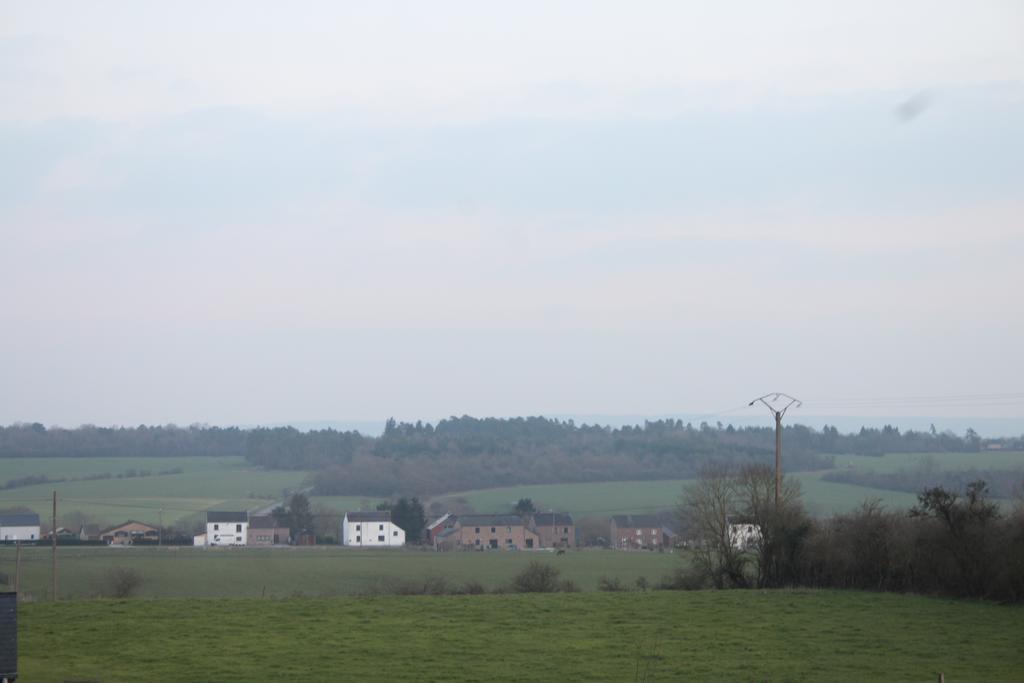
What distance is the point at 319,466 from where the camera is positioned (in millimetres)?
108062

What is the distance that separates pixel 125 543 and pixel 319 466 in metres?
42.9

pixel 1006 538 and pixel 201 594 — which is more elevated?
pixel 1006 538

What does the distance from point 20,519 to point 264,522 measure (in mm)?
14608

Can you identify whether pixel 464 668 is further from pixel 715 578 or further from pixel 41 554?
pixel 41 554

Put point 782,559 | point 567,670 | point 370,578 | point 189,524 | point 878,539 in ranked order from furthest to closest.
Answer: point 189,524 → point 370,578 → point 782,559 → point 878,539 → point 567,670

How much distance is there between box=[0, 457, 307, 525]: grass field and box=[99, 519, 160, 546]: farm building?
2.69 m

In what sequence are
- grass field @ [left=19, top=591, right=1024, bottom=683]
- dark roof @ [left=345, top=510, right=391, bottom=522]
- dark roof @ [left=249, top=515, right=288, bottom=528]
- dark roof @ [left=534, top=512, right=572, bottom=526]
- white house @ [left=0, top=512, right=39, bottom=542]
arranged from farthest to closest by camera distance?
dark roof @ [left=534, top=512, right=572, bottom=526] → dark roof @ [left=345, top=510, right=391, bottom=522] → dark roof @ [left=249, top=515, right=288, bottom=528] → white house @ [left=0, top=512, right=39, bottom=542] → grass field @ [left=19, top=591, right=1024, bottom=683]

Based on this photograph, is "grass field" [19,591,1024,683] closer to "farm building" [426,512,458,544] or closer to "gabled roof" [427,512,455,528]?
"farm building" [426,512,458,544]

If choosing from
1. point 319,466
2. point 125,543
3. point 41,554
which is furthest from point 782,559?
point 319,466

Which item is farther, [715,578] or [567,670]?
[715,578]

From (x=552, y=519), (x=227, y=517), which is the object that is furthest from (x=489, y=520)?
(x=227, y=517)

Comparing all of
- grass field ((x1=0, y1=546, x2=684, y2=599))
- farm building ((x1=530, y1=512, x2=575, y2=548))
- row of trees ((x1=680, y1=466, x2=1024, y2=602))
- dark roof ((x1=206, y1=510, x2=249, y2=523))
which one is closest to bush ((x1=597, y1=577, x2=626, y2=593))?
grass field ((x1=0, y1=546, x2=684, y2=599))

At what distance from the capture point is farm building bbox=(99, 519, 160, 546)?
65.9 meters

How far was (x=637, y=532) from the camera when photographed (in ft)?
229
